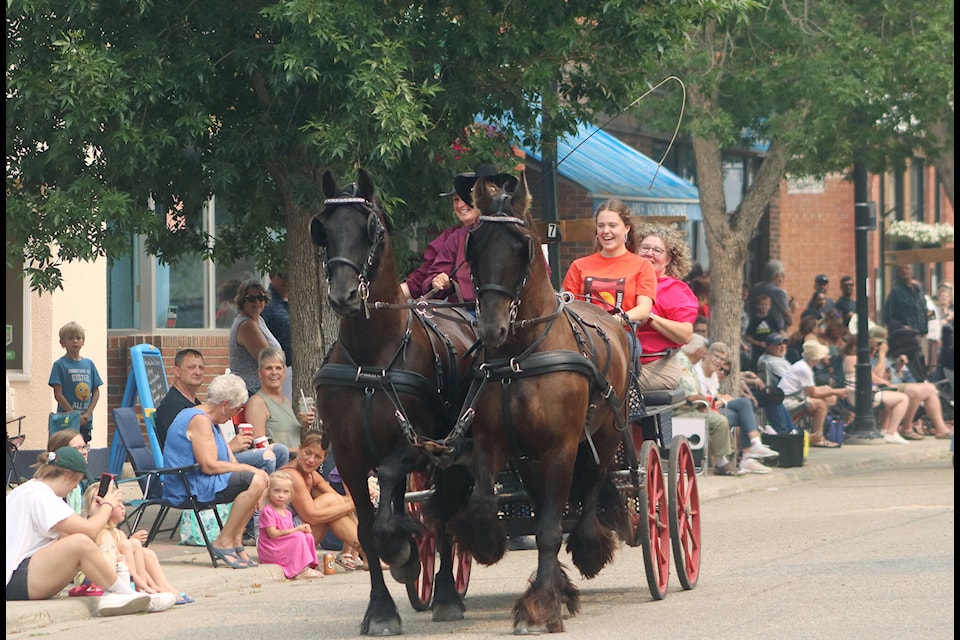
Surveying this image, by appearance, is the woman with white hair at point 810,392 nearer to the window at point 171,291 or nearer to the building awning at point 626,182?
the building awning at point 626,182

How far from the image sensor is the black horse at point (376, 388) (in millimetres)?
8430

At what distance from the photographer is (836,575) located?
10.9 m

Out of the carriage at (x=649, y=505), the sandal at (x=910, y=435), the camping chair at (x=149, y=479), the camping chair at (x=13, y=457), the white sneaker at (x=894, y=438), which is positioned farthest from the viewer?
the sandal at (x=910, y=435)

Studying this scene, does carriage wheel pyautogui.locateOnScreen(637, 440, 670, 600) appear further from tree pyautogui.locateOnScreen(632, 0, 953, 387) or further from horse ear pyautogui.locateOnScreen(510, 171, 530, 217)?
tree pyautogui.locateOnScreen(632, 0, 953, 387)

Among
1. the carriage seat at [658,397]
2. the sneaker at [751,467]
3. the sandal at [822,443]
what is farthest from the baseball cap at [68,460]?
the sandal at [822,443]

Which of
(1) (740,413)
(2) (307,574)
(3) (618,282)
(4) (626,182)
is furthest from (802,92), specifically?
(3) (618,282)

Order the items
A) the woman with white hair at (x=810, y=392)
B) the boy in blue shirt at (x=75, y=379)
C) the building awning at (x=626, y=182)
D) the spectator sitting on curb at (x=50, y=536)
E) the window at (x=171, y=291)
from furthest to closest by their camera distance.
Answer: the woman with white hair at (x=810, y=392)
the building awning at (x=626, y=182)
the window at (x=171, y=291)
the boy in blue shirt at (x=75, y=379)
the spectator sitting on curb at (x=50, y=536)

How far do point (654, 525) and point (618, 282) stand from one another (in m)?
1.45

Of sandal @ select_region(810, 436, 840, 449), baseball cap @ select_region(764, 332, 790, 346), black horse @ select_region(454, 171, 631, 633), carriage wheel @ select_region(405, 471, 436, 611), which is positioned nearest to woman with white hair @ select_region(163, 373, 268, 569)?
carriage wheel @ select_region(405, 471, 436, 611)

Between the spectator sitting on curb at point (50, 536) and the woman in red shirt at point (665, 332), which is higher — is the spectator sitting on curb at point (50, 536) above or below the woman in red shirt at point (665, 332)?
below

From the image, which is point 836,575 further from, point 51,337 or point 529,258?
point 51,337

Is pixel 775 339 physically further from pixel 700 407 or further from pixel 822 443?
pixel 700 407

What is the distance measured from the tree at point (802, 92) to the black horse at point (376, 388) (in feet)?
38.3

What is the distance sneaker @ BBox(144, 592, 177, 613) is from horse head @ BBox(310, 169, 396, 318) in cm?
284
